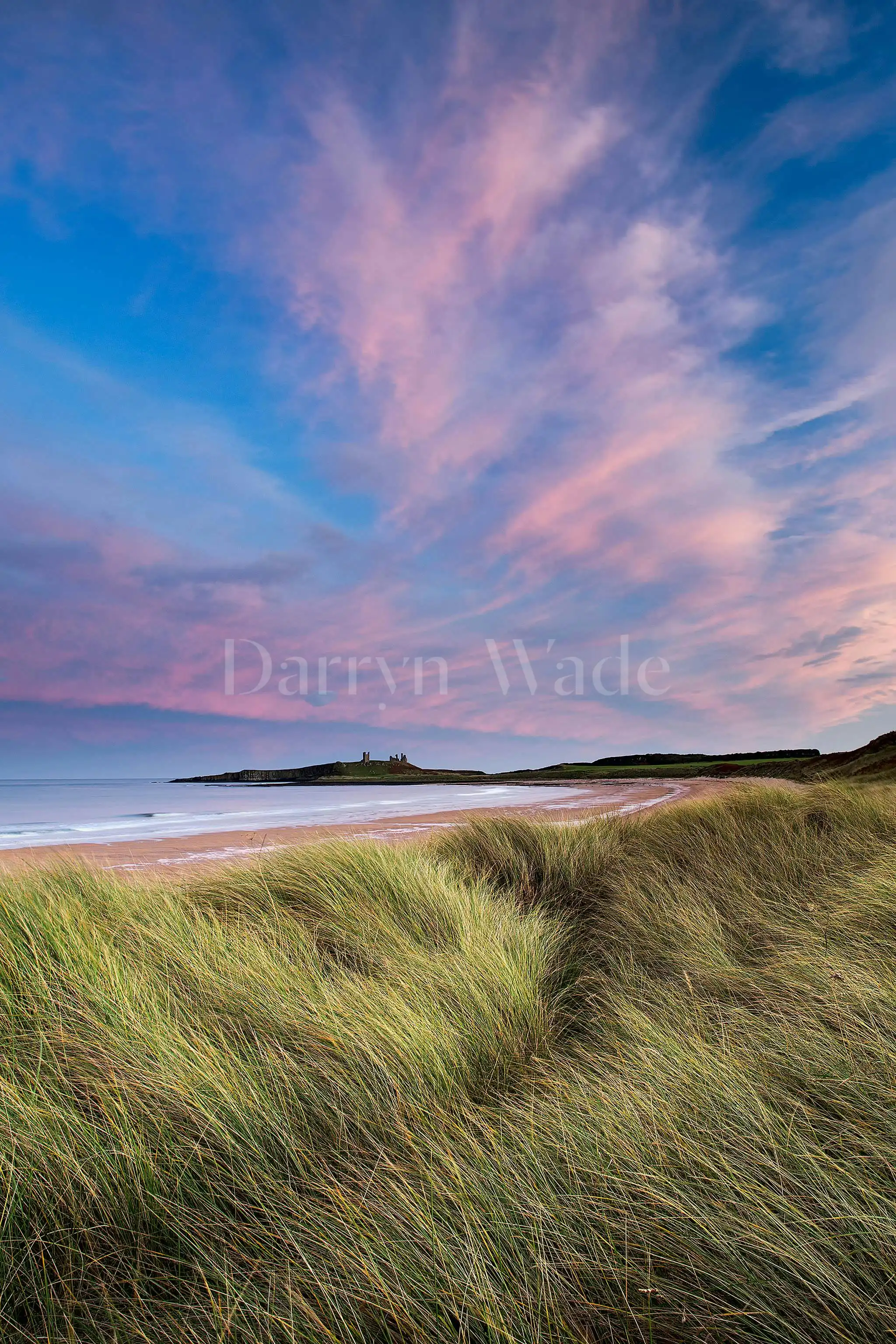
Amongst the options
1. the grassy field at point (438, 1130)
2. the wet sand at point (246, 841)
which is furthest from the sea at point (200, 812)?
the grassy field at point (438, 1130)

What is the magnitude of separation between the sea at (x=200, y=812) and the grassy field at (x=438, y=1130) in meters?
10.8

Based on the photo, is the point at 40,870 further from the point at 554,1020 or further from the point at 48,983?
the point at 554,1020

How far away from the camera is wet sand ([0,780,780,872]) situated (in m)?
7.61

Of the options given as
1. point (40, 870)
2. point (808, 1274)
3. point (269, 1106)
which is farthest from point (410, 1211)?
point (40, 870)

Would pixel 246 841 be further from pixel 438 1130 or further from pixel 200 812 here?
pixel 200 812

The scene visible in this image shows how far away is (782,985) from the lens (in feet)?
10.00

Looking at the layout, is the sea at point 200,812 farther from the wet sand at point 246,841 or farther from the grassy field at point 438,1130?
the grassy field at point 438,1130

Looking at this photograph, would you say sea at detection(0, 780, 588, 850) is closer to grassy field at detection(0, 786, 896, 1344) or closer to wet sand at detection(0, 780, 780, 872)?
wet sand at detection(0, 780, 780, 872)

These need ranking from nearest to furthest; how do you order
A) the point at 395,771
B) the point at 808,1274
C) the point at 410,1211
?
1. the point at 808,1274
2. the point at 410,1211
3. the point at 395,771

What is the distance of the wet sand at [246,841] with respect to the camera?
761cm

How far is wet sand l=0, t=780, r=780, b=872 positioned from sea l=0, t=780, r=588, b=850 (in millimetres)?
702

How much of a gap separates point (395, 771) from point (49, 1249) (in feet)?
401

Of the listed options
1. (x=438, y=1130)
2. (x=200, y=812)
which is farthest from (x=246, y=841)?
(x=200, y=812)

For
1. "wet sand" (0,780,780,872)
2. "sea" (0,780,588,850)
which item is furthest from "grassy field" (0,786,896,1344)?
"sea" (0,780,588,850)
